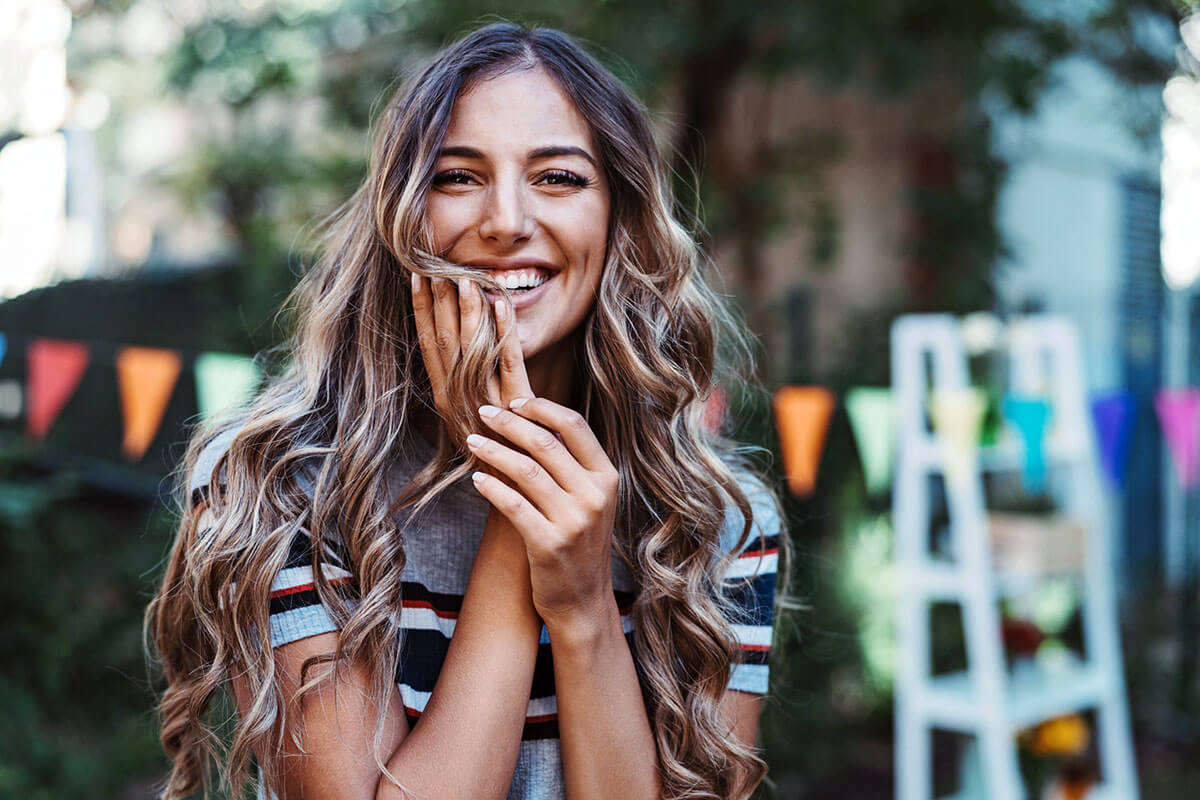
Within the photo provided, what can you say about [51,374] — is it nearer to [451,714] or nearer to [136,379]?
[136,379]

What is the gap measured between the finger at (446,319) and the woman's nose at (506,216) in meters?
0.10

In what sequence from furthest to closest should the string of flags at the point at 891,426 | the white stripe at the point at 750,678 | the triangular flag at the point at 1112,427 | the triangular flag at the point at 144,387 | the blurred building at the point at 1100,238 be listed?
the blurred building at the point at 1100,238, the triangular flag at the point at 1112,427, the triangular flag at the point at 144,387, the string of flags at the point at 891,426, the white stripe at the point at 750,678

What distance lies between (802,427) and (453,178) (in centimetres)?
254

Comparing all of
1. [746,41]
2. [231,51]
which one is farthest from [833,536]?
[231,51]

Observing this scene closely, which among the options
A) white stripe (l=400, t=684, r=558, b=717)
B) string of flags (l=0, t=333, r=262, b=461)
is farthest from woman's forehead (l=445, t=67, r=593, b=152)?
string of flags (l=0, t=333, r=262, b=461)

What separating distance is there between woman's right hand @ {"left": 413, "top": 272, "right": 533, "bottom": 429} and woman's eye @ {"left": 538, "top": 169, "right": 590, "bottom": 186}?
0.65 feet

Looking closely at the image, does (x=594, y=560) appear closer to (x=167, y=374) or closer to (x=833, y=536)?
(x=167, y=374)

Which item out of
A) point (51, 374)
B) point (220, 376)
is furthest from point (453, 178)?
point (51, 374)

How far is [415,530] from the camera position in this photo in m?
1.41

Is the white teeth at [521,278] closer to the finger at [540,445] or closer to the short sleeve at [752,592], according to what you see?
the finger at [540,445]

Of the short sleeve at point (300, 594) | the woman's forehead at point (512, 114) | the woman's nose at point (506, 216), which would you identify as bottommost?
the short sleeve at point (300, 594)

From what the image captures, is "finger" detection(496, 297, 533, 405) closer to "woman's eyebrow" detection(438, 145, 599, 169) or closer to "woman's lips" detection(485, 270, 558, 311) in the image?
"woman's lips" detection(485, 270, 558, 311)

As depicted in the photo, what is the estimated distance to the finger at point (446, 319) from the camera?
1255mm

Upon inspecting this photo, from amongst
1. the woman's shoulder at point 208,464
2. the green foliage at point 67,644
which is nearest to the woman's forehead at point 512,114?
the woman's shoulder at point 208,464
